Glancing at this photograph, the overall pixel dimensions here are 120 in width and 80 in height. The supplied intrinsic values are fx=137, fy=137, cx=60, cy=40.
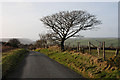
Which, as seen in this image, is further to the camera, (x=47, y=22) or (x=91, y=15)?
(x=47, y=22)

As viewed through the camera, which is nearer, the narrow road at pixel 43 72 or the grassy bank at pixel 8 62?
the narrow road at pixel 43 72

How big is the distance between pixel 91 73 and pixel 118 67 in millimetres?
2214

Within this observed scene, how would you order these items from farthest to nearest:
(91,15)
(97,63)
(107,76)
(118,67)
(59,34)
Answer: (59,34)
(91,15)
(97,63)
(118,67)
(107,76)

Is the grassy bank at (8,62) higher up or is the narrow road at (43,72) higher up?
the grassy bank at (8,62)

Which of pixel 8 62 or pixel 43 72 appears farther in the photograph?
pixel 8 62

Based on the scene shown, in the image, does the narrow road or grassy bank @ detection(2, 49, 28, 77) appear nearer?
the narrow road

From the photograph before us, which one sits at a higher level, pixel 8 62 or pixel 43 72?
pixel 8 62

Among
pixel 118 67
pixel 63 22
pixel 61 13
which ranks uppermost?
pixel 61 13

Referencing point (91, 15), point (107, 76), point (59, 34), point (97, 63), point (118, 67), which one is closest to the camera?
point (107, 76)

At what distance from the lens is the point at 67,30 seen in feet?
110

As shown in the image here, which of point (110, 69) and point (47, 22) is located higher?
point (47, 22)

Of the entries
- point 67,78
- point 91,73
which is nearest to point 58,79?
point 67,78

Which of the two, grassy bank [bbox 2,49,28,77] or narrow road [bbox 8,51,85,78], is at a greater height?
grassy bank [bbox 2,49,28,77]

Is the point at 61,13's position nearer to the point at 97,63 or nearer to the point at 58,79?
the point at 97,63
